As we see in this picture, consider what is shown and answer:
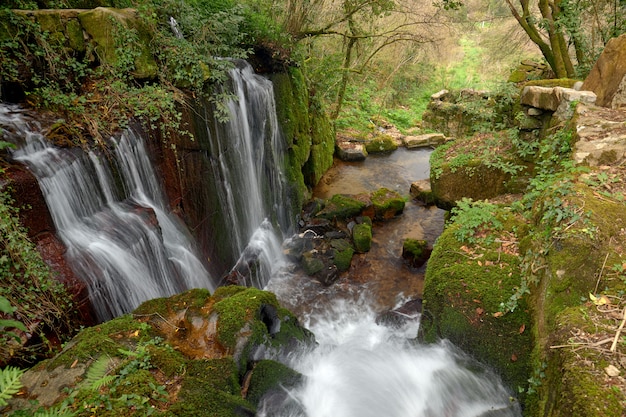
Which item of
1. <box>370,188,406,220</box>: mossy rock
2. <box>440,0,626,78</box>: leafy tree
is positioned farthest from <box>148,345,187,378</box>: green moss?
<box>440,0,626,78</box>: leafy tree

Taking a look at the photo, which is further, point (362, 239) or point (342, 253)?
point (362, 239)

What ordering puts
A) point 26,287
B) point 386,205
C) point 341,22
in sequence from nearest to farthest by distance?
point 26,287 → point 386,205 → point 341,22

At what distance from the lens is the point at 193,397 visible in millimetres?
2908

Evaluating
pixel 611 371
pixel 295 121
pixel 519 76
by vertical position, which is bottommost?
pixel 611 371

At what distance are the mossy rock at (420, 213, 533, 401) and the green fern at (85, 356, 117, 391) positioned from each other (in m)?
3.43

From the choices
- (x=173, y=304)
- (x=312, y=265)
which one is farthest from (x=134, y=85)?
(x=312, y=265)

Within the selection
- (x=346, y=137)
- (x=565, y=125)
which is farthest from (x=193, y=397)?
(x=346, y=137)

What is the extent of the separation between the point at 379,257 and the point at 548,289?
502 centimetres

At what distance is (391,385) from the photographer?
4605 millimetres

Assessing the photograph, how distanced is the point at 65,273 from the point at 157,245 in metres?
1.31

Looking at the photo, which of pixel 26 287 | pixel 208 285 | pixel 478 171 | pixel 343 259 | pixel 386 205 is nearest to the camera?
pixel 26 287

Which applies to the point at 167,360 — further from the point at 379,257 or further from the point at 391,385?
the point at 379,257

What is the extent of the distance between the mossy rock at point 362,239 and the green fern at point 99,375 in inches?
234

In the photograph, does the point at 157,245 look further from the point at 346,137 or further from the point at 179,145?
the point at 346,137
